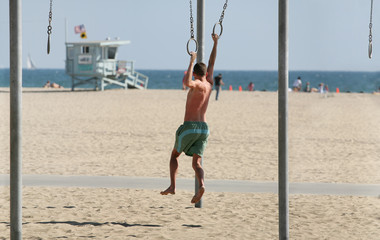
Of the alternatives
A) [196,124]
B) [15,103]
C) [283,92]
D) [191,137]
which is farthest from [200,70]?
[15,103]

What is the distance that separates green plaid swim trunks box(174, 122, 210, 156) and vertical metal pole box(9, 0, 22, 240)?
5.43 ft

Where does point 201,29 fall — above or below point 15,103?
above

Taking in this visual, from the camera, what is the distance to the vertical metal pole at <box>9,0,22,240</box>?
6.26 m

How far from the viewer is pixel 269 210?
28.9ft

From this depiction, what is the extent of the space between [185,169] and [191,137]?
5.82m

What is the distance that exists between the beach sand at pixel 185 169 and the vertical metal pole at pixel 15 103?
102 cm

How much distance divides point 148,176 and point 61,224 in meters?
3.72

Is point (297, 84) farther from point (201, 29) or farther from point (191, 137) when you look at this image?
point (191, 137)

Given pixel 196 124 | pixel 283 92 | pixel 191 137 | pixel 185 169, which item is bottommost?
pixel 185 169

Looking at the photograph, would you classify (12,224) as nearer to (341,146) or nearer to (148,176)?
(148,176)

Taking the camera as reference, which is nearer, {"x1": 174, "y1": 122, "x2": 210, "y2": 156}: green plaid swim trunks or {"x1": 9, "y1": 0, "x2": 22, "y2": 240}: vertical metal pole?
{"x1": 9, "y1": 0, "x2": 22, "y2": 240}: vertical metal pole

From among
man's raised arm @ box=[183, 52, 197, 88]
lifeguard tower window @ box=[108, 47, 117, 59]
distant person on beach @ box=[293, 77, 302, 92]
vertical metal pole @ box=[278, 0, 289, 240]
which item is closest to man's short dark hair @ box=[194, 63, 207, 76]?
man's raised arm @ box=[183, 52, 197, 88]

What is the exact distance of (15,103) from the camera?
632cm

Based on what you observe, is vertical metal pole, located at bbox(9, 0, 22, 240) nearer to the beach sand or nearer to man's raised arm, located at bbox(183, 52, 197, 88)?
the beach sand
